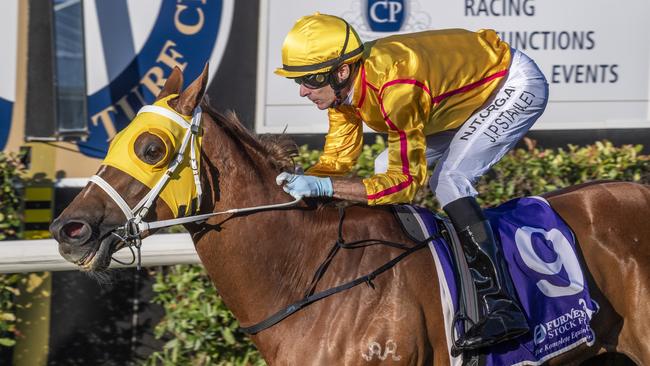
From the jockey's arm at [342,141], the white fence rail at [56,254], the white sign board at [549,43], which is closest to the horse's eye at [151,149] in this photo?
the jockey's arm at [342,141]

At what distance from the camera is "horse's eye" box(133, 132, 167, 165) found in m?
3.34

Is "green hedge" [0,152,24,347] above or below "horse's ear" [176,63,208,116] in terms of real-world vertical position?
below

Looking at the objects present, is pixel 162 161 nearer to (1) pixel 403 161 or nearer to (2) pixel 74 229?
(2) pixel 74 229

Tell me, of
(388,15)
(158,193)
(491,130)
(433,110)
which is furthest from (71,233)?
(388,15)

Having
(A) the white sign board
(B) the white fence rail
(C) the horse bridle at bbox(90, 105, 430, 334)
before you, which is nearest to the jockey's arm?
(C) the horse bridle at bbox(90, 105, 430, 334)

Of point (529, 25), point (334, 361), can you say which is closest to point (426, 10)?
point (529, 25)

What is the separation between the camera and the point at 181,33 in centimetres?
571

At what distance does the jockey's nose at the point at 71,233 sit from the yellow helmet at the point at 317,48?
0.89 meters

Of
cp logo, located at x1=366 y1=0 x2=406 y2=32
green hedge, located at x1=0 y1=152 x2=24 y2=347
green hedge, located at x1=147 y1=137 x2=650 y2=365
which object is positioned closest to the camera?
green hedge, located at x1=147 y1=137 x2=650 y2=365

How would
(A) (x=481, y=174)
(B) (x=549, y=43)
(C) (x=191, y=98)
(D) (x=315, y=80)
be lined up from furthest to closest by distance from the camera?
(B) (x=549, y=43) < (A) (x=481, y=174) < (D) (x=315, y=80) < (C) (x=191, y=98)

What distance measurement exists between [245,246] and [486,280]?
35.2 inches

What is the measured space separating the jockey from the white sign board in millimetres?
1744

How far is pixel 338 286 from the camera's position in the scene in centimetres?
353

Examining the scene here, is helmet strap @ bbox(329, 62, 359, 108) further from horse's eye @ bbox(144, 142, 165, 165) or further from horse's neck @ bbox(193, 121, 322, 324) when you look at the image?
horse's eye @ bbox(144, 142, 165, 165)
